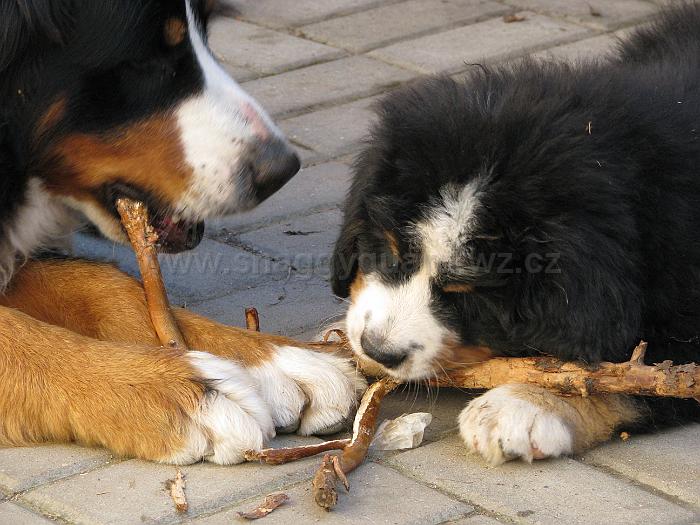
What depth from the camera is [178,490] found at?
8.22 feet

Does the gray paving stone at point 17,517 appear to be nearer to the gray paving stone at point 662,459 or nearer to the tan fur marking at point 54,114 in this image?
the tan fur marking at point 54,114

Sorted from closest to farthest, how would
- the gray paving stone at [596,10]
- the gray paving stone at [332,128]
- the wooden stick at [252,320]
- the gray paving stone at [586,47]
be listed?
the wooden stick at [252,320]
the gray paving stone at [332,128]
the gray paving stone at [586,47]
the gray paving stone at [596,10]

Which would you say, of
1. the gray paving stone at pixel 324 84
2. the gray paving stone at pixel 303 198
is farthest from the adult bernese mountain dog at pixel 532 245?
the gray paving stone at pixel 324 84

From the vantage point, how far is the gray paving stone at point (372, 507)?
2.39 m

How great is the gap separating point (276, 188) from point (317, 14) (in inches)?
124

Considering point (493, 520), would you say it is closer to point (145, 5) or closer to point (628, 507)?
point (628, 507)

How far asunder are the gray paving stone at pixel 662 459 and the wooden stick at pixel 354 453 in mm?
468

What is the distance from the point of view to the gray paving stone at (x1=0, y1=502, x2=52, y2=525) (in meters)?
2.39

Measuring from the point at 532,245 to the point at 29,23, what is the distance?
1.20m

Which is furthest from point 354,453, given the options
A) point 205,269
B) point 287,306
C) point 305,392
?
point 205,269

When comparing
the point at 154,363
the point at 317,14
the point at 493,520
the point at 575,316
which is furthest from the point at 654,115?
the point at 317,14

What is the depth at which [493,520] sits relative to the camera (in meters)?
2.41

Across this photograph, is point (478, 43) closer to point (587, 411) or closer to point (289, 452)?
point (587, 411)

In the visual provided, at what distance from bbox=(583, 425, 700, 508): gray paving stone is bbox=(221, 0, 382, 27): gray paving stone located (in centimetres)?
368
